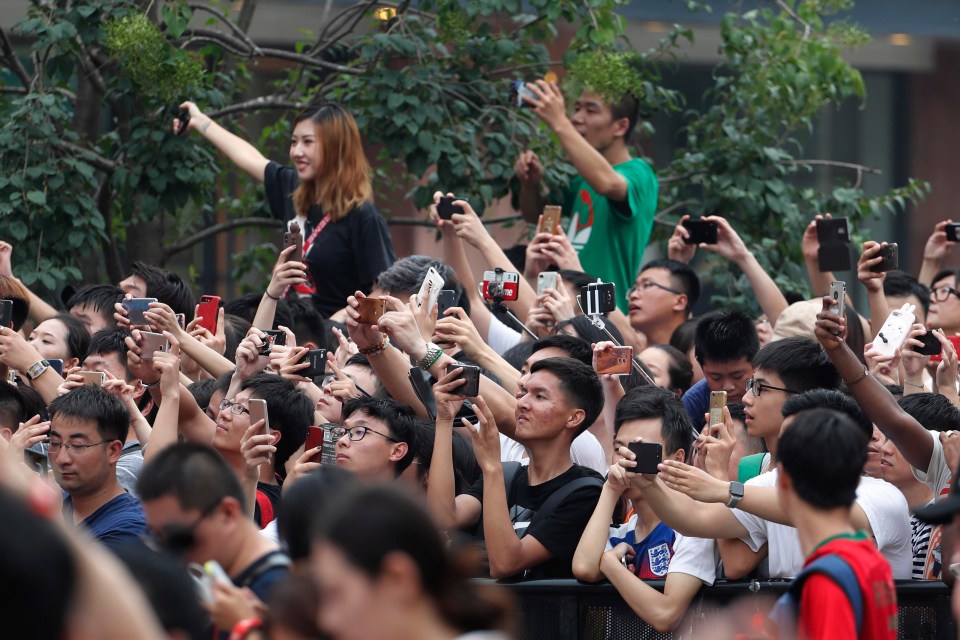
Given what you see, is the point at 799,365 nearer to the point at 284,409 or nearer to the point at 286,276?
the point at 284,409

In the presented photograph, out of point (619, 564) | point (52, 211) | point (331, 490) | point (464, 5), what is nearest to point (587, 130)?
point (464, 5)

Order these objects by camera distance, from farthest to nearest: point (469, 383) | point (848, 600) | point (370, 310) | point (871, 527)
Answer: point (370, 310) → point (469, 383) → point (871, 527) → point (848, 600)

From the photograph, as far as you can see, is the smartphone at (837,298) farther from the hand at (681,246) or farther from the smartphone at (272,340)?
the hand at (681,246)

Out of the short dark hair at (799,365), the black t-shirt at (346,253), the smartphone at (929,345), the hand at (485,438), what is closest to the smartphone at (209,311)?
the black t-shirt at (346,253)

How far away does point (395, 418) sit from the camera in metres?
5.77

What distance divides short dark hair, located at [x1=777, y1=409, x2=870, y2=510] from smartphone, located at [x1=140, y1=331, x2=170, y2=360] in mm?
3138

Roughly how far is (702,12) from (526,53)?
15.9ft

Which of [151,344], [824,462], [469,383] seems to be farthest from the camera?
[151,344]

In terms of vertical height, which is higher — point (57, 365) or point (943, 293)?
point (943, 293)

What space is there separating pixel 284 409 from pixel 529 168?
2.63 m

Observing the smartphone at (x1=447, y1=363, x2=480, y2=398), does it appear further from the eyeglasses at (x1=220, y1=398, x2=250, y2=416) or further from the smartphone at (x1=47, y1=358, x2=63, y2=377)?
the smartphone at (x1=47, y1=358, x2=63, y2=377)

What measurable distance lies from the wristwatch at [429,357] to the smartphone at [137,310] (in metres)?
1.30

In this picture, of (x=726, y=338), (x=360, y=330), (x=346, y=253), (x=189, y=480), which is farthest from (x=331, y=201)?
(x=189, y=480)

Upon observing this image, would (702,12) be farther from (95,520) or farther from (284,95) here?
(95,520)
